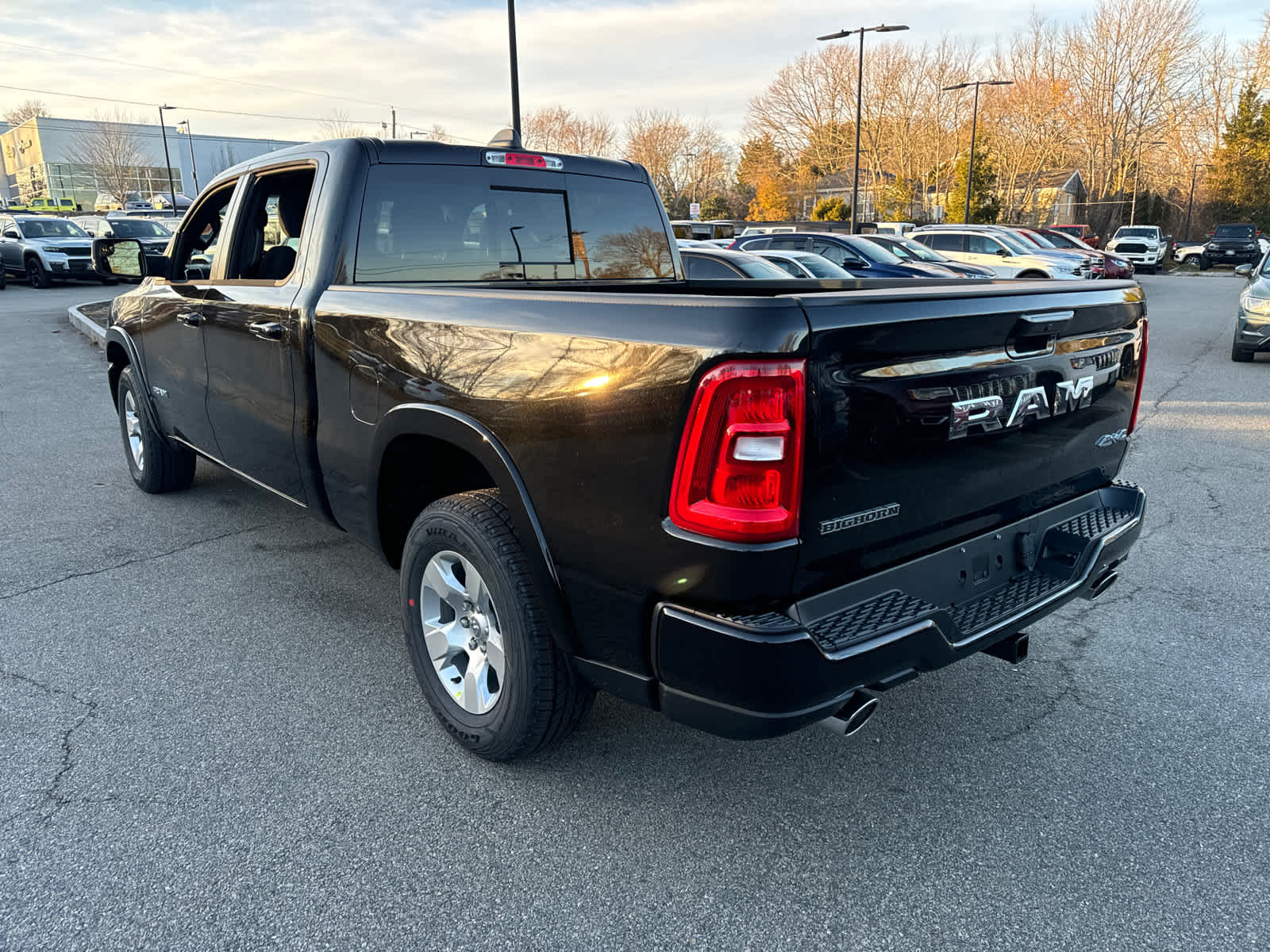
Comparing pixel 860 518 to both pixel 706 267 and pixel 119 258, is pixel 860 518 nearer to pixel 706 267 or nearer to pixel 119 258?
pixel 119 258

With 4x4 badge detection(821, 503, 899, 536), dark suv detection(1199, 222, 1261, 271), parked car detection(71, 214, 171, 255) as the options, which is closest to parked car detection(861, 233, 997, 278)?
4x4 badge detection(821, 503, 899, 536)

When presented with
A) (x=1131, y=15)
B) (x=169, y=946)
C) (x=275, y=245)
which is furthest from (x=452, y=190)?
(x=1131, y=15)

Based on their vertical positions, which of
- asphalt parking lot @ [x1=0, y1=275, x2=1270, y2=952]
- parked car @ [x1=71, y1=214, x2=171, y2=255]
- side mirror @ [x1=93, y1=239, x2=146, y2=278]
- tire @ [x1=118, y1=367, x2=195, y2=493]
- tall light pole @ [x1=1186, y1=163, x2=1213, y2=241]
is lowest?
asphalt parking lot @ [x1=0, y1=275, x2=1270, y2=952]

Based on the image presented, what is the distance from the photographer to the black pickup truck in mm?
2027

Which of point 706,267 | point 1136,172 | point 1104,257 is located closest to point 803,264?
point 706,267

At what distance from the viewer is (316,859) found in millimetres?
2445

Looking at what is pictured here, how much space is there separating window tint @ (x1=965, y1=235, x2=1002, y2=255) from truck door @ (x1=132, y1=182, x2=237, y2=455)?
1984 cm

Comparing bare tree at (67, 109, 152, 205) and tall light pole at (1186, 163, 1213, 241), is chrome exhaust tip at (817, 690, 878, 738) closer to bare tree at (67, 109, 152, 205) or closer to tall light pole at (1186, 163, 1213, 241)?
tall light pole at (1186, 163, 1213, 241)

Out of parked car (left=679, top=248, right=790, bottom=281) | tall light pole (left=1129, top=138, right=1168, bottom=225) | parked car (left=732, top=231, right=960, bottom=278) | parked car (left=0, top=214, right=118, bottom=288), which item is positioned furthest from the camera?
tall light pole (left=1129, top=138, right=1168, bottom=225)

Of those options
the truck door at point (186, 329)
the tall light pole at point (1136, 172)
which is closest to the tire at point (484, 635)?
the truck door at point (186, 329)

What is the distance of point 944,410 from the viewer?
228 cm

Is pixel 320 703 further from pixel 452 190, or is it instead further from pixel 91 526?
pixel 91 526

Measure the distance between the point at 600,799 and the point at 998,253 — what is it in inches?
833

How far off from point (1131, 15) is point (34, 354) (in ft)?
201
